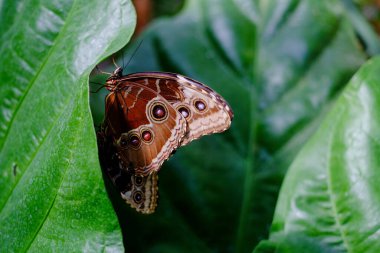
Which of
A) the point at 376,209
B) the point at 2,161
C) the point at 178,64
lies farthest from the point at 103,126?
the point at 376,209

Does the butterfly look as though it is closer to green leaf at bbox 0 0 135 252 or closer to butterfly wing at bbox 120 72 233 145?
butterfly wing at bbox 120 72 233 145

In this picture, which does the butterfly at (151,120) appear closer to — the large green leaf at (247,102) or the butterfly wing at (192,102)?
the butterfly wing at (192,102)

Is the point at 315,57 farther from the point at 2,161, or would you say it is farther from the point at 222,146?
the point at 2,161

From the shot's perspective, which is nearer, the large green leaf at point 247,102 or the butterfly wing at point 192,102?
the butterfly wing at point 192,102

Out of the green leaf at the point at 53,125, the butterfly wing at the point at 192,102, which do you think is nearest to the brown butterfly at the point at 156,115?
the butterfly wing at the point at 192,102

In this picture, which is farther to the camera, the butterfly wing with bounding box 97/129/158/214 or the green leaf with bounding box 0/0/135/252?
the butterfly wing with bounding box 97/129/158/214

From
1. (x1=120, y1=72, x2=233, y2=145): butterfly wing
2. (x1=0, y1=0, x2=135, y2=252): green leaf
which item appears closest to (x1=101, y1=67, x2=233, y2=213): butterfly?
(x1=120, y1=72, x2=233, y2=145): butterfly wing
